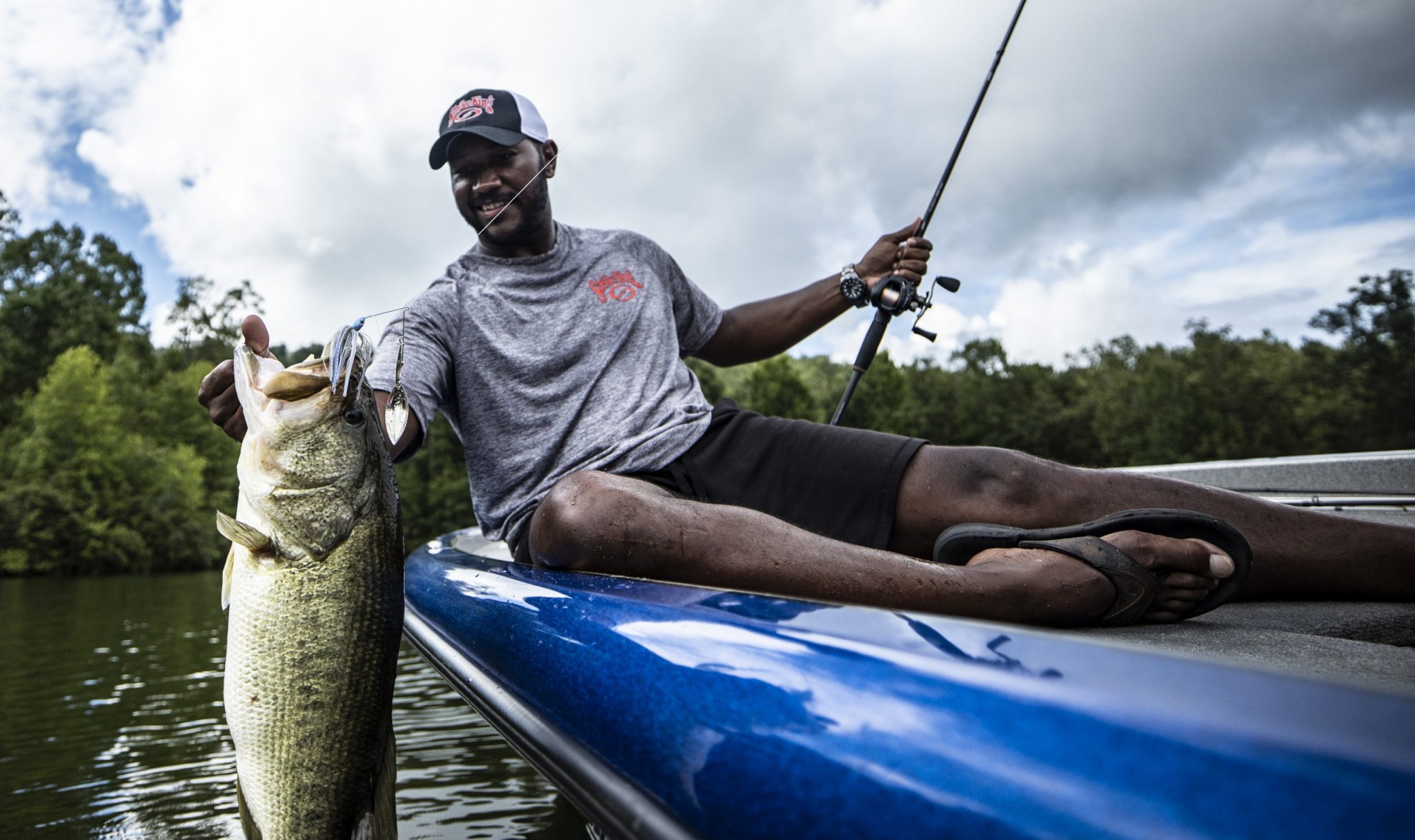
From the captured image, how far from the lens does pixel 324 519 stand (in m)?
1.48

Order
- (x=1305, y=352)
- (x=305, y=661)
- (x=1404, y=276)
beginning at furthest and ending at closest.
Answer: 1. (x=1305, y=352)
2. (x=1404, y=276)
3. (x=305, y=661)

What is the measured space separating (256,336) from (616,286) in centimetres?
144

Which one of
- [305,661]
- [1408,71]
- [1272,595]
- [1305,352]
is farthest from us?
[1305,352]

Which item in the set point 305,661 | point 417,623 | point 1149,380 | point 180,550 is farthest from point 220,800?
point 1149,380

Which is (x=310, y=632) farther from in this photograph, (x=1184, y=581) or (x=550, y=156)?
(x=550, y=156)

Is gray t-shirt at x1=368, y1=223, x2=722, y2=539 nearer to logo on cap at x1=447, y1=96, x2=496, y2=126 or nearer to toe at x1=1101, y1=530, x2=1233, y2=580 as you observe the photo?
logo on cap at x1=447, y1=96, x2=496, y2=126

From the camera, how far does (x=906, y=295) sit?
11.0 ft

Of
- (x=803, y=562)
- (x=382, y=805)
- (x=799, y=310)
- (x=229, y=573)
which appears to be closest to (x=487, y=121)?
(x=799, y=310)

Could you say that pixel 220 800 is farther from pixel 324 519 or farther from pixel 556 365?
pixel 324 519

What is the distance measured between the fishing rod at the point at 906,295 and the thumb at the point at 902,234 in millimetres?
13

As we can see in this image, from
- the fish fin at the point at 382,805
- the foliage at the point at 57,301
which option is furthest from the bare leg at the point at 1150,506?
the foliage at the point at 57,301

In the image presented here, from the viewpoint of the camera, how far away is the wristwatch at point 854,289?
3.40 metres

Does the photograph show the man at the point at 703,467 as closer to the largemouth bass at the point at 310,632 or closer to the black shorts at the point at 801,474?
the black shorts at the point at 801,474

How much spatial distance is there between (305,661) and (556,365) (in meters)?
1.40
